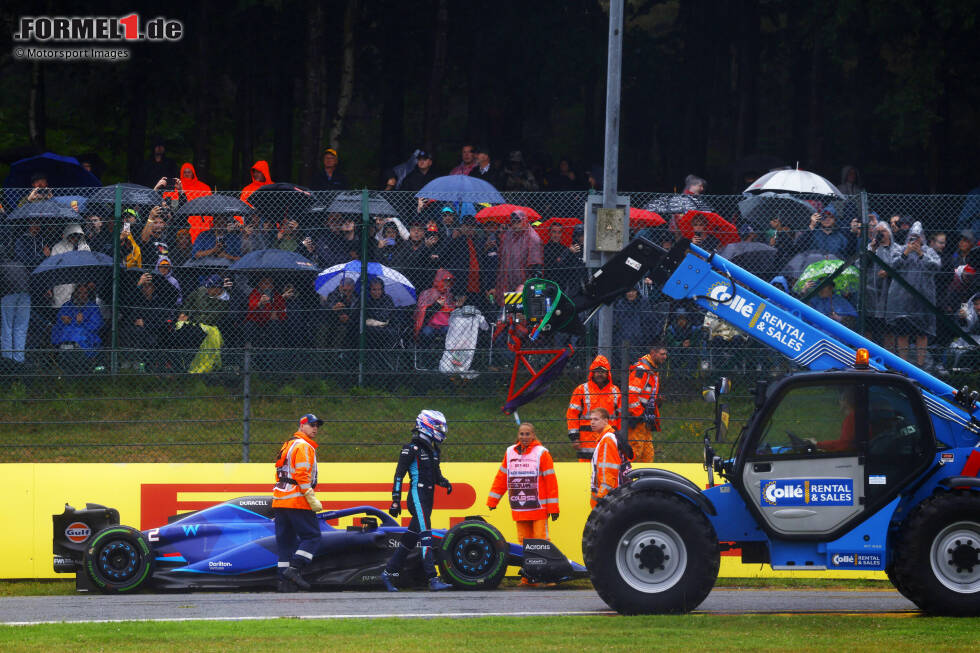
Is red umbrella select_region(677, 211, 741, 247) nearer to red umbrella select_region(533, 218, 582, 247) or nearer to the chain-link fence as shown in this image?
the chain-link fence

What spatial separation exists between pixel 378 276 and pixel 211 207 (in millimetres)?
2232

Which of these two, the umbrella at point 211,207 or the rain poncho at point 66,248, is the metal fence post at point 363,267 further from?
the rain poncho at point 66,248

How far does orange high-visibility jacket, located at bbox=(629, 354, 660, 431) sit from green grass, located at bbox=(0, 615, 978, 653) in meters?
4.17

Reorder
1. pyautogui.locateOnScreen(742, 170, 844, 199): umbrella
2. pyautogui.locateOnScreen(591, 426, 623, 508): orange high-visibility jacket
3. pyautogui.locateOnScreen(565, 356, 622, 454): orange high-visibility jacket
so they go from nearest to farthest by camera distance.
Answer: pyautogui.locateOnScreen(591, 426, 623, 508): orange high-visibility jacket
pyautogui.locateOnScreen(565, 356, 622, 454): orange high-visibility jacket
pyautogui.locateOnScreen(742, 170, 844, 199): umbrella

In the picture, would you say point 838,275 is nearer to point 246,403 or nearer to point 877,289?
point 877,289

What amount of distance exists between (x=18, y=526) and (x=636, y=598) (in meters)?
6.67

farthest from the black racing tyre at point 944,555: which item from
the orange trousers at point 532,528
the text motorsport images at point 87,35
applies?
the text motorsport images at point 87,35

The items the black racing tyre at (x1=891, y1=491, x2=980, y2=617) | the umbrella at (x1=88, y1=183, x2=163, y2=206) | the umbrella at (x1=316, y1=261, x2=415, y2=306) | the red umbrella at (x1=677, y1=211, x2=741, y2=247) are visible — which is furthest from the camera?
the umbrella at (x1=88, y1=183, x2=163, y2=206)

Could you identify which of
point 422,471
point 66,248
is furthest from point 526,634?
point 66,248

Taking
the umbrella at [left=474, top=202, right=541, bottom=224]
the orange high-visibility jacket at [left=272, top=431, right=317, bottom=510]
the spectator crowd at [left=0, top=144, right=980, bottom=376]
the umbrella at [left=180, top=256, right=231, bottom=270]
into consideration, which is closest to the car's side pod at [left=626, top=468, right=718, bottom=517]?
the orange high-visibility jacket at [left=272, top=431, right=317, bottom=510]

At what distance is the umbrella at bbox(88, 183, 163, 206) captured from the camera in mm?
16359

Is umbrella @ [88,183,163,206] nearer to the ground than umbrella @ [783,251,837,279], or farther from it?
farther from it

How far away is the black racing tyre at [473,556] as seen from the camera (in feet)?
41.2

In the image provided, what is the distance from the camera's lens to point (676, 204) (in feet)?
52.4
